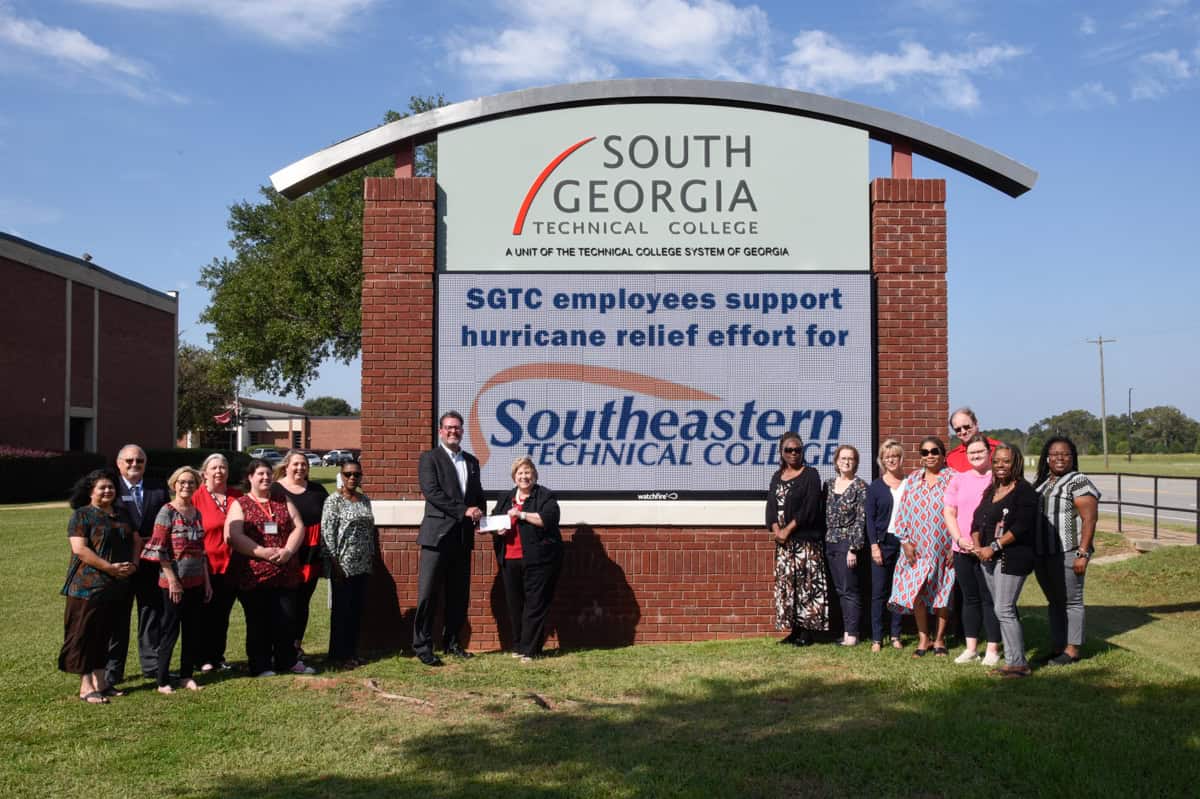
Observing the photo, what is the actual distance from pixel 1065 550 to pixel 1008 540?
1.98ft

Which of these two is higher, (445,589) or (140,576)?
(140,576)

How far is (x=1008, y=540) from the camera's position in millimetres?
6902

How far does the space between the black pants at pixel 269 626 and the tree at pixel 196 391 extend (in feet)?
178

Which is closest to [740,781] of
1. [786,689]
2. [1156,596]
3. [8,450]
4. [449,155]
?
[786,689]

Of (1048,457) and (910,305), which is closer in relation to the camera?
(1048,457)

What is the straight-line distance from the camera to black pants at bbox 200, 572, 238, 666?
729 centimetres

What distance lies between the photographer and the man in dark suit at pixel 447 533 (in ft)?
25.7

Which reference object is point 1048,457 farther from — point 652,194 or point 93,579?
point 93,579

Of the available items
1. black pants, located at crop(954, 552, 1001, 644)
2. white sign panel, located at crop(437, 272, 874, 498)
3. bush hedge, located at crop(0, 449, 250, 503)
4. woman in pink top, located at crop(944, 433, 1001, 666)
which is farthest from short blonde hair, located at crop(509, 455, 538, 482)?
bush hedge, located at crop(0, 449, 250, 503)

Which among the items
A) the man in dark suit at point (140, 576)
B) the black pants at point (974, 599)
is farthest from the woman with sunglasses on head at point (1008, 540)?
the man in dark suit at point (140, 576)

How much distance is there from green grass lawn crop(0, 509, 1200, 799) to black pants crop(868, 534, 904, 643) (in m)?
0.23

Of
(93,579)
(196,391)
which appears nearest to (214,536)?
(93,579)

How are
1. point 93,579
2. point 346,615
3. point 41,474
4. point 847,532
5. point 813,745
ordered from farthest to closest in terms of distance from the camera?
point 41,474 → point 847,532 → point 346,615 → point 93,579 → point 813,745

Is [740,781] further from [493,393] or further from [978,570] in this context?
[493,393]
